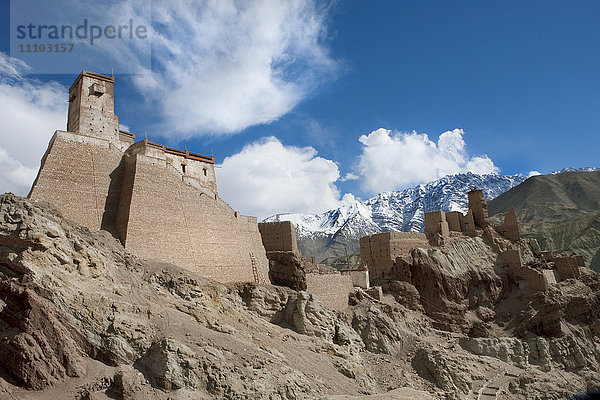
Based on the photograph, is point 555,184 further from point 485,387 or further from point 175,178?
point 175,178

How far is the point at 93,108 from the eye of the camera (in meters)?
29.7

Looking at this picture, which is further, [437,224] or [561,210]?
[561,210]

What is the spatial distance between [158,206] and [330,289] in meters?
14.6

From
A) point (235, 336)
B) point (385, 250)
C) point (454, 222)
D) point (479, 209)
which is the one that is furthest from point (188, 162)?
point (479, 209)

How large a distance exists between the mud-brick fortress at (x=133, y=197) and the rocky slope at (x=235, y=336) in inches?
80.9

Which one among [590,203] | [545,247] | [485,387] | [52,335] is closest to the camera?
[52,335]

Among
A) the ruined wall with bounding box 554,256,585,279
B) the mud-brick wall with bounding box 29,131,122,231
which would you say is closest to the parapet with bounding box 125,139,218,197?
the mud-brick wall with bounding box 29,131,122,231

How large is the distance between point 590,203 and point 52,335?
13997 cm

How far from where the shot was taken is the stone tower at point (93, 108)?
96.0 ft

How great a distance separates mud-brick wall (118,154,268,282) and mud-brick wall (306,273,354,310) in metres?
3.61

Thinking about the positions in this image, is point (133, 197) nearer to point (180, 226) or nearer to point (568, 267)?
point (180, 226)

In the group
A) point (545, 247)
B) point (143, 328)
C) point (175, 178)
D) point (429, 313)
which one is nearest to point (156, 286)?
point (143, 328)

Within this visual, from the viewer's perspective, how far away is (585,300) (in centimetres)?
4466

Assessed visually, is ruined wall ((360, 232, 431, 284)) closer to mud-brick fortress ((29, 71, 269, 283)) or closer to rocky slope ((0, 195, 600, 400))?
rocky slope ((0, 195, 600, 400))
